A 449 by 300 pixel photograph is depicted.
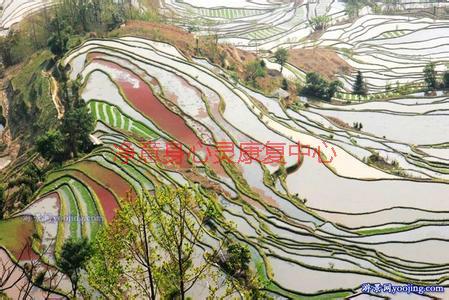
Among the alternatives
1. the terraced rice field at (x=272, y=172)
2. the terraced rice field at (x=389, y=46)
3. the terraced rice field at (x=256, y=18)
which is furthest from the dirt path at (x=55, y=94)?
the terraced rice field at (x=256, y=18)

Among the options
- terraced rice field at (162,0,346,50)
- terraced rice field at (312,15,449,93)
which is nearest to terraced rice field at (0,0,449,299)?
terraced rice field at (312,15,449,93)

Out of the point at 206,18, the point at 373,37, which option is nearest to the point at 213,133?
the point at 373,37

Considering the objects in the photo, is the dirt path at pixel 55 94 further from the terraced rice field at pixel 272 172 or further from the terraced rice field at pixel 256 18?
the terraced rice field at pixel 256 18

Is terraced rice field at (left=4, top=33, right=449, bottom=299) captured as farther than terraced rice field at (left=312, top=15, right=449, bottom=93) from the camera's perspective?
No

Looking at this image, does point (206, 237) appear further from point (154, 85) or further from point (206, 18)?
point (206, 18)

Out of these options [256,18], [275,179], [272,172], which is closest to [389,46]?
[256,18]

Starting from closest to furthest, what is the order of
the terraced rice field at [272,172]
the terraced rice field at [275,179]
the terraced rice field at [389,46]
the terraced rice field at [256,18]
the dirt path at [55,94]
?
1. the terraced rice field at [275,179]
2. the terraced rice field at [272,172]
3. the dirt path at [55,94]
4. the terraced rice field at [389,46]
5. the terraced rice field at [256,18]

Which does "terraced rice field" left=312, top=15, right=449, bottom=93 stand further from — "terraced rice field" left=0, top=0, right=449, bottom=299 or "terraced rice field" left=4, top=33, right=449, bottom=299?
"terraced rice field" left=4, top=33, right=449, bottom=299

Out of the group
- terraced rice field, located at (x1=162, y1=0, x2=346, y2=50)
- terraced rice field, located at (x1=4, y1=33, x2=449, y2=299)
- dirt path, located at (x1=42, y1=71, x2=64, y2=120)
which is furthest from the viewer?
terraced rice field, located at (x1=162, y1=0, x2=346, y2=50)

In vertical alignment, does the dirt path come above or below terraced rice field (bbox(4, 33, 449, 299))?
above

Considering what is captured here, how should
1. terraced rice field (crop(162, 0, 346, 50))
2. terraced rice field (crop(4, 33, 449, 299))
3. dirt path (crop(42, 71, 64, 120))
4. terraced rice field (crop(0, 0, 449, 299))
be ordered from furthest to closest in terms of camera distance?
terraced rice field (crop(162, 0, 346, 50)) → dirt path (crop(42, 71, 64, 120)) → terraced rice field (crop(0, 0, 449, 299)) → terraced rice field (crop(4, 33, 449, 299))

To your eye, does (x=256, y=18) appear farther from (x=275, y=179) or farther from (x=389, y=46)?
(x=275, y=179)
